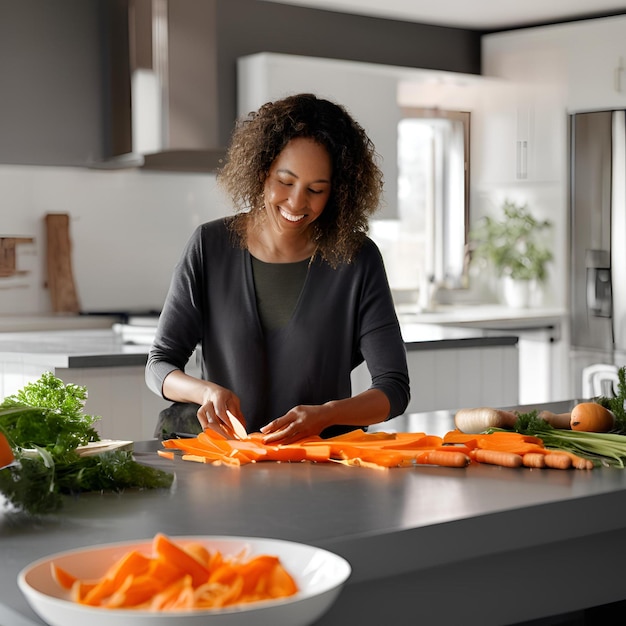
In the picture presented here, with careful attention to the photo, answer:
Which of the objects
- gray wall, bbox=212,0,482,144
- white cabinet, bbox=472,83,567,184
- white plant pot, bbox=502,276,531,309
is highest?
gray wall, bbox=212,0,482,144

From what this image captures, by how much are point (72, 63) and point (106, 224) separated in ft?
2.59

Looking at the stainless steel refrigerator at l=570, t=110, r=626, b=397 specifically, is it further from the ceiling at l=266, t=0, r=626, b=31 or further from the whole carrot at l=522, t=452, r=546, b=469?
the whole carrot at l=522, t=452, r=546, b=469

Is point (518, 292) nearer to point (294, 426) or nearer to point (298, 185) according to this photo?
point (298, 185)

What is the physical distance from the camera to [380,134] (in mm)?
5910

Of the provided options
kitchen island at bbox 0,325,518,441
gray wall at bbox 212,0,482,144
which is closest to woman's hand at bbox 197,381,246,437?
kitchen island at bbox 0,325,518,441

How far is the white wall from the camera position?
5285 mm

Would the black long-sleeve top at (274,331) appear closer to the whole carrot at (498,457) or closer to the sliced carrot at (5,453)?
the whole carrot at (498,457)

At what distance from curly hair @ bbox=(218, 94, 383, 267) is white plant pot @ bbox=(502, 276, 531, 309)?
13.8ft

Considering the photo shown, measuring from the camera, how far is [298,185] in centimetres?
214

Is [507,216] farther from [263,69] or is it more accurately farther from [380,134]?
[263,69]

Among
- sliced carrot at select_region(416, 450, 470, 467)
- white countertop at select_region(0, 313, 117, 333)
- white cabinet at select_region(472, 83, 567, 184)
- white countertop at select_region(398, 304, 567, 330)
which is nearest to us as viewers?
sliced carrot at select_region(416, 450, 470, 467)

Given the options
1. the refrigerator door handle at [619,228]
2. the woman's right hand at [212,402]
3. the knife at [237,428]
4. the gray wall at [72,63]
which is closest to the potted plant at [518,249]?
the refrigerator door handle at [619,228]

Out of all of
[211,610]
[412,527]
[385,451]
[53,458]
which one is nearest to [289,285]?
[385,451]

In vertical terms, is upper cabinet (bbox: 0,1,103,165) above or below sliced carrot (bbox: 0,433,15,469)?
above
